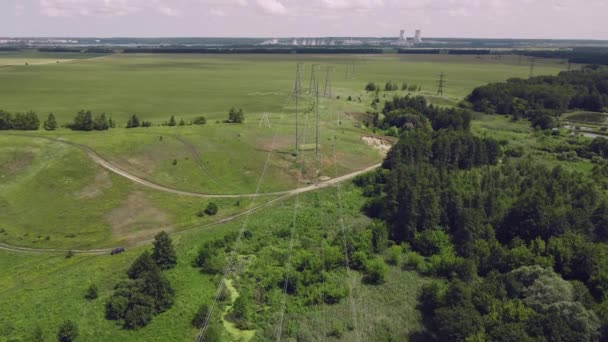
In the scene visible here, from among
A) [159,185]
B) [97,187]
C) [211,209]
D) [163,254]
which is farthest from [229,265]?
[97,187]

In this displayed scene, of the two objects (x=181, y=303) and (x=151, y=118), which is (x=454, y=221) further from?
(x=151, y=118)

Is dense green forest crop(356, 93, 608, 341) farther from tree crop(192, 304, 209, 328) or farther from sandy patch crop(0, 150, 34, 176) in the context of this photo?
sandy patch crop(0, 150, 34, 176)

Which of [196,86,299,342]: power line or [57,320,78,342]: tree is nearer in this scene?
[57,320,78,342]: tree

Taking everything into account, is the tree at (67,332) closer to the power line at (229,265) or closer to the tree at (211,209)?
the power line at (229,265)

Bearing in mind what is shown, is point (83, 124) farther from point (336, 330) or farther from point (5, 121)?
point (336, 330)

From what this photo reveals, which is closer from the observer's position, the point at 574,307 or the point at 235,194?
the point at 574,307

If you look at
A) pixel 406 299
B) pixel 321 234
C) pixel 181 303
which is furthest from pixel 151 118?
pixel 406 299

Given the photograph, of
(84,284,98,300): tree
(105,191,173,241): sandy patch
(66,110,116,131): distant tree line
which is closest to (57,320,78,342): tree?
(84,284,98,300): tree
